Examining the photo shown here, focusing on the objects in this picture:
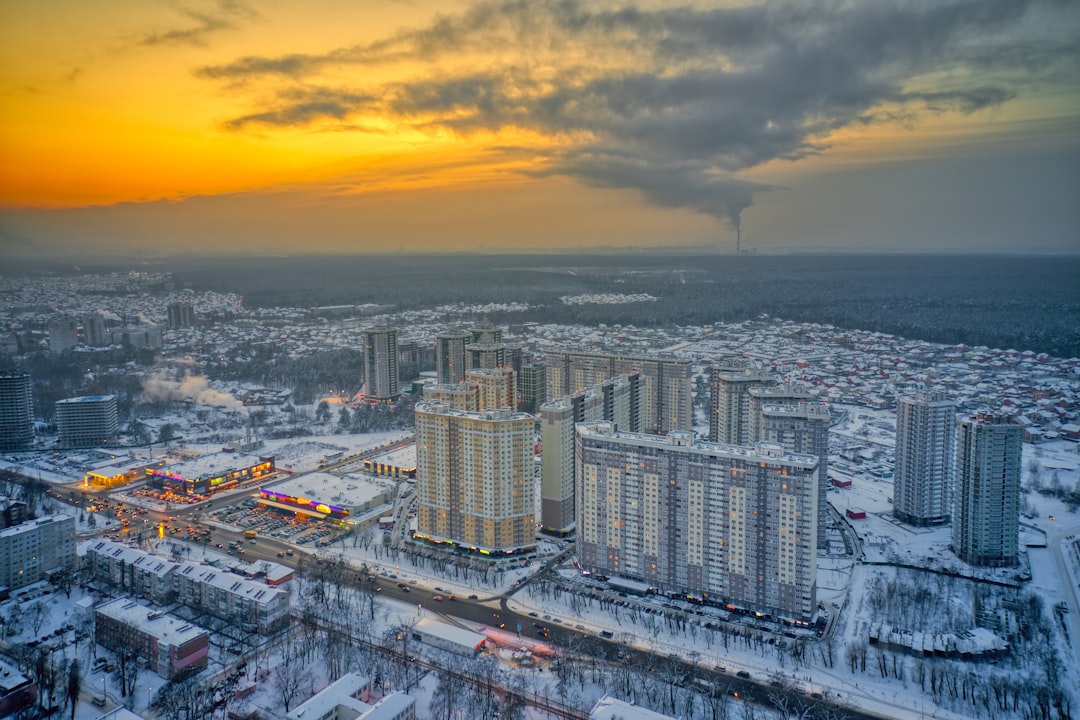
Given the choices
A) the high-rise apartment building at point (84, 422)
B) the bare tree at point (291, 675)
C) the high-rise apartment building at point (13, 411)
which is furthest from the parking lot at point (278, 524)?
the high-rise apartment building at point (13, 411)

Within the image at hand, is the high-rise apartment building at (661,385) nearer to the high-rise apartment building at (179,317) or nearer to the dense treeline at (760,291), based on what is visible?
the dense treeline at (760,291)

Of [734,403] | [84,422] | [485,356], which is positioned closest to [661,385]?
[734,403]

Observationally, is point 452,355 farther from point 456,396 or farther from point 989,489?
point 989,489

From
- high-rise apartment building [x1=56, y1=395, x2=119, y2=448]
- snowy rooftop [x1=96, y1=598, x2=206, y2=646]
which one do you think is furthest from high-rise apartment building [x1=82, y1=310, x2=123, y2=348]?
snowy rooftop [x1=96, y1=598, x2=206, y2=646]

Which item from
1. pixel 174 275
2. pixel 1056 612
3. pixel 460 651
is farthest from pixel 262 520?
pixel 174 275

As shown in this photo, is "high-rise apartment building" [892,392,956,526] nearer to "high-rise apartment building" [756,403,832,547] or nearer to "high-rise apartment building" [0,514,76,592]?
"high-rise apartment building" [756,403,832,547]

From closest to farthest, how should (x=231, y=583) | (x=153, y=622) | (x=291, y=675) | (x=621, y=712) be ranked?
(x=621, y=712) → (x=291, y=675) → (x=153, y=622) → (x=231, y=583)
